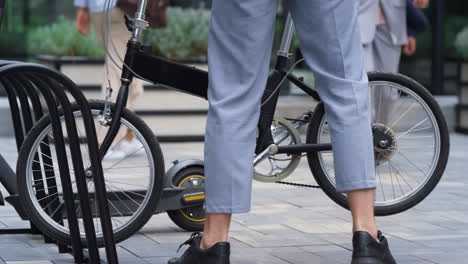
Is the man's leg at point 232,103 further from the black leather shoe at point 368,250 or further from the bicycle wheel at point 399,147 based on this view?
the bicycle wheel at point 399,147

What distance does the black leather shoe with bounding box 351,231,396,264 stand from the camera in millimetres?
3668

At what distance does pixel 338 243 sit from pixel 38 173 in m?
1.28

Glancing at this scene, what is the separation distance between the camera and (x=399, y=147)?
5.08 m

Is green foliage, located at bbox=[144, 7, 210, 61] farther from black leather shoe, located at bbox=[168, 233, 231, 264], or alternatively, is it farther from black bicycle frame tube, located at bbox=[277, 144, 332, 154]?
black leather shoe, located at bbox=[168, 233, 231, 264]

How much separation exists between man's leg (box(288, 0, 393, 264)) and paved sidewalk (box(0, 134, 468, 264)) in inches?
23.3

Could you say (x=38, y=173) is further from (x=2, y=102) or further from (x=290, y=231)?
(x=2, y=102)

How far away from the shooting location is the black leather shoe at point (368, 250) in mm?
3668

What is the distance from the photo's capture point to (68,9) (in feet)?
42.3

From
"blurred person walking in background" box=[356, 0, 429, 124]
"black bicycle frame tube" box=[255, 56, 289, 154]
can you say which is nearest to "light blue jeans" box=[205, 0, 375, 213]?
"black bicycle frame tube" box=[255, 56, 289, 154]

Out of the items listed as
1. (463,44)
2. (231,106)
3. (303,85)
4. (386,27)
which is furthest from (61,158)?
(463,44)

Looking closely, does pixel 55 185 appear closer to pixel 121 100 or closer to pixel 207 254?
pixel 121 100

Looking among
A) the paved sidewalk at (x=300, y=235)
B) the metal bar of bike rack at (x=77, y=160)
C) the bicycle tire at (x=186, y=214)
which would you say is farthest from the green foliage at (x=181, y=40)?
the metal bar of bike rack at (x=77, y=160)

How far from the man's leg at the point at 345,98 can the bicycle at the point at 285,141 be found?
2.85ft

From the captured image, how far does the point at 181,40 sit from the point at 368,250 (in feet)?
19.1
